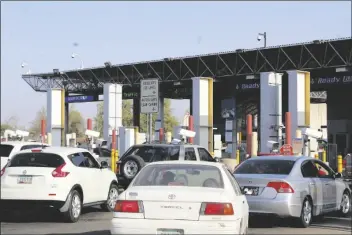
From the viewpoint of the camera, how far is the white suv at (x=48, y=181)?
37.1ft

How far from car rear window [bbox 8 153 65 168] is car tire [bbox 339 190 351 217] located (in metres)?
6.43

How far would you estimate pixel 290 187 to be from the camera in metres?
10.8

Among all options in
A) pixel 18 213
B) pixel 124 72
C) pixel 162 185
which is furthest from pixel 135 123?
pixel 162 185

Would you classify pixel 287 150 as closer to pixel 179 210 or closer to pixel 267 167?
pixel 267 167

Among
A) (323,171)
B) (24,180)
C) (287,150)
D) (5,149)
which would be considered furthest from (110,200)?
(287,150)

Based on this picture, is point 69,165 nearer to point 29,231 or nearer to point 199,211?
point 29,231

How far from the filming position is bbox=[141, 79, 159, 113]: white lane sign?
1667 cm

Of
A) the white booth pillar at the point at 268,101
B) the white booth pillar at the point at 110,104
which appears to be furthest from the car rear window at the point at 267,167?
the white booth pillar at the point at 110,104

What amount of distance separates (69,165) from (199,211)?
4.91 m

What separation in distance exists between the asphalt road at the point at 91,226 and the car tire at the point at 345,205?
0.45 metres

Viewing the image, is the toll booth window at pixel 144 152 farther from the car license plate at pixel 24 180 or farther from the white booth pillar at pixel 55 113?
the white booth pillar at pixel 55 113

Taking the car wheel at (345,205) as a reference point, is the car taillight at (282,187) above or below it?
above

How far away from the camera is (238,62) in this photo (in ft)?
137

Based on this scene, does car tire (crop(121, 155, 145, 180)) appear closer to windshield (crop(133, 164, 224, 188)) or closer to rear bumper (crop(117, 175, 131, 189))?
rear bumper (crop(117, 175, 131, 189))
